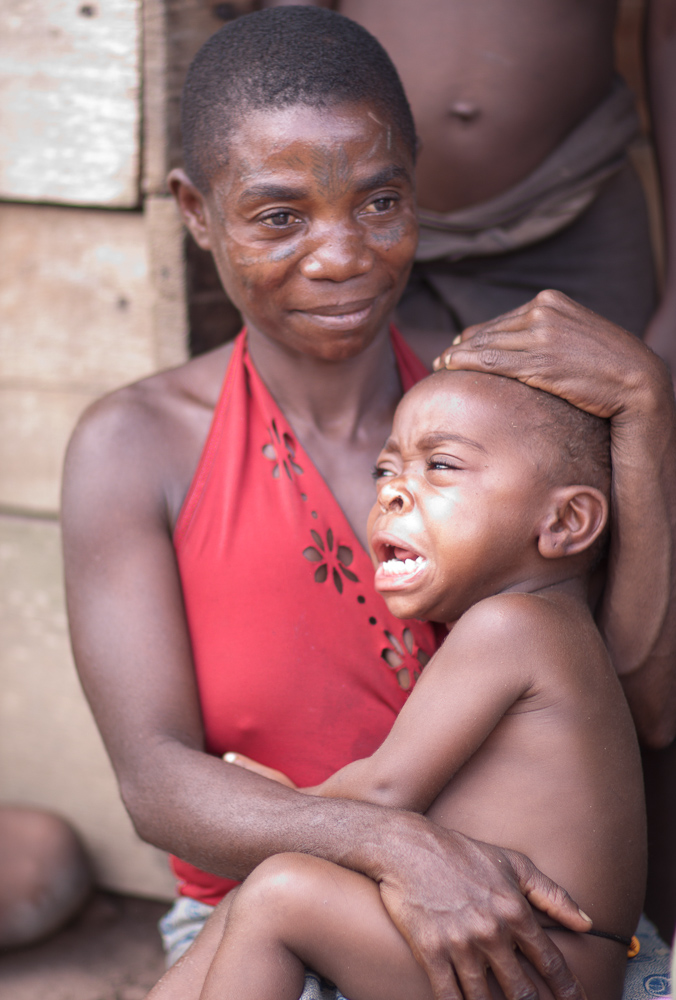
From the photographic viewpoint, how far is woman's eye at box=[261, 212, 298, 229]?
167 cm

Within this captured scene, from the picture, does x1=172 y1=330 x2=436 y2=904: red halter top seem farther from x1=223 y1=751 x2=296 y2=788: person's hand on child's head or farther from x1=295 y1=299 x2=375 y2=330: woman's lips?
x1=295 y1=299 x2=375 y2=330: woman's lips

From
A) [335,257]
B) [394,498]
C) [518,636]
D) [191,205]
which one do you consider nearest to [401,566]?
[394,498]

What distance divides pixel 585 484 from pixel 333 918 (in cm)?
74

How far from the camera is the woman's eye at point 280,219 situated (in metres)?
1.67

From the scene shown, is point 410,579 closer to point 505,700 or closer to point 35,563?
point 505,700

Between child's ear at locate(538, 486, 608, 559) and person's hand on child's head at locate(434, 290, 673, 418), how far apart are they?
13cm

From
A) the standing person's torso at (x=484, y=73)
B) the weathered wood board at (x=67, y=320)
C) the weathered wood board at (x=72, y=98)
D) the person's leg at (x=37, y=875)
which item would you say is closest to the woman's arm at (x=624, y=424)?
the standing person's torso at (x=484, y=73)

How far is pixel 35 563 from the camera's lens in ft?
8.53

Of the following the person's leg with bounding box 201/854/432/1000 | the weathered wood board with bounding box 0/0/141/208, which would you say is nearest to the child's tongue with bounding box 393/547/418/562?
the person's leg with bounding box 201/854/432/1000

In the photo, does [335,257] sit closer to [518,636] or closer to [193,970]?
[518,636]

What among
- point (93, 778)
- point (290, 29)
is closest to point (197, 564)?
point (290, 29)

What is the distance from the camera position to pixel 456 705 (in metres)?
1.45

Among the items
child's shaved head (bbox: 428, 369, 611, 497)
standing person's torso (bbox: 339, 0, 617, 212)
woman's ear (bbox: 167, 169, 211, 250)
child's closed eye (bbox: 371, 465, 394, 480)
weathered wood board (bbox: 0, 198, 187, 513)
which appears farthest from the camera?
weathered wood board (bbox: 0, 198, 187, 513)

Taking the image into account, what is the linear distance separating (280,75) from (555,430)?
71cm
